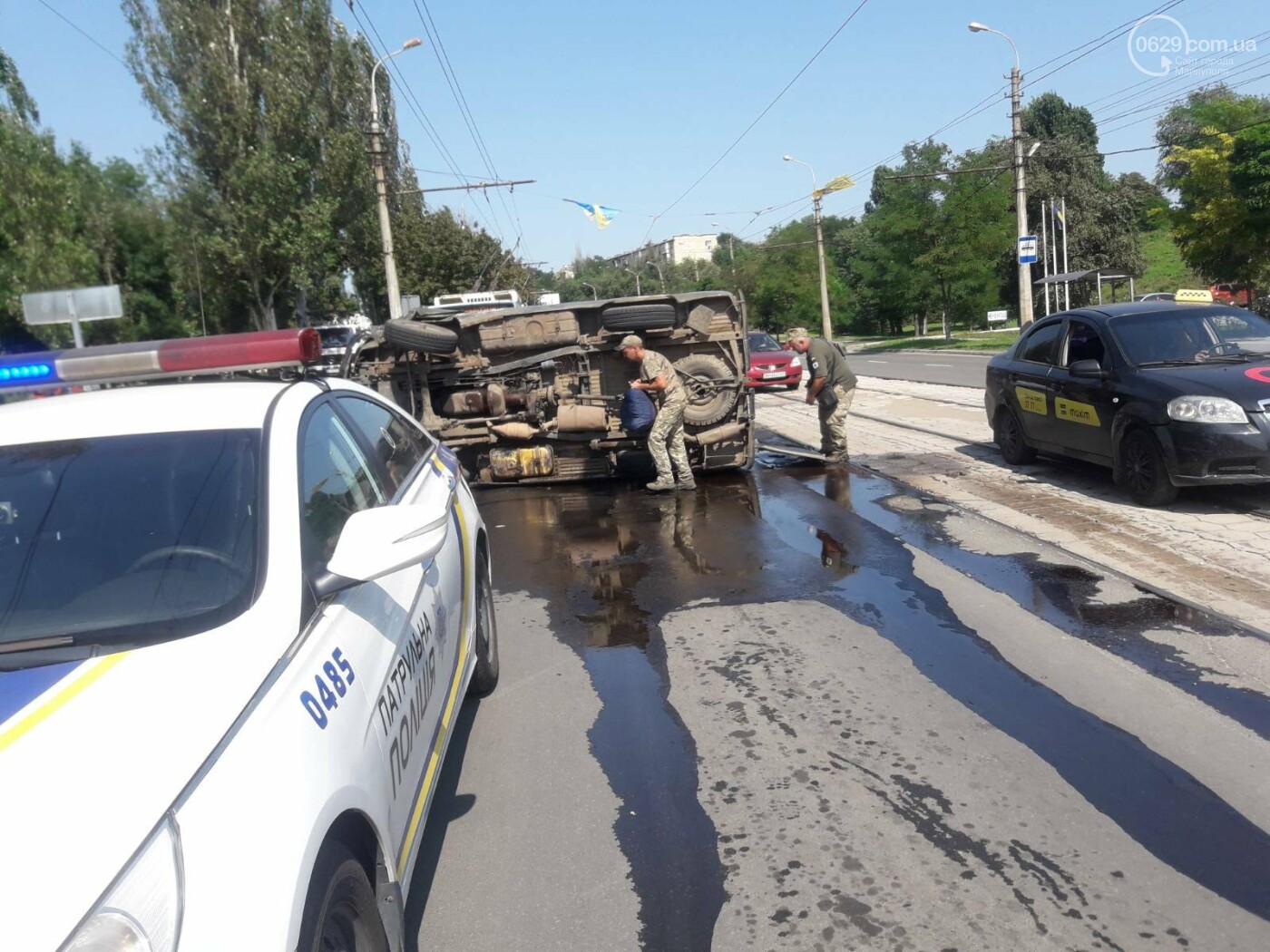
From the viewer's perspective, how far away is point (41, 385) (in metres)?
3.59

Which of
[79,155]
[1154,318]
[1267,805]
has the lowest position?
[1267,805]

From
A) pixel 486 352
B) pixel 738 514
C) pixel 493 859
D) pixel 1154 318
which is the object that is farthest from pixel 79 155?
pixel 493 859

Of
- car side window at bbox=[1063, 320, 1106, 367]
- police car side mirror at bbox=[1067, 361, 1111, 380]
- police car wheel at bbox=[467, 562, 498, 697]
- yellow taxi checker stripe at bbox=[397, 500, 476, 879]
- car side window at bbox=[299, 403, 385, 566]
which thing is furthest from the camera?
car side window at bbox=[1063, 320, 1106, 367]

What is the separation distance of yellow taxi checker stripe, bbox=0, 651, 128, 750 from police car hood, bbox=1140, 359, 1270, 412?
26.2 ft

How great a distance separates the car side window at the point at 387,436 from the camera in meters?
3.91

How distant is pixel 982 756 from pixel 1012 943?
48.7 inches

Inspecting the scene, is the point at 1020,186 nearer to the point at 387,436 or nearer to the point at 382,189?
the point at 382,189

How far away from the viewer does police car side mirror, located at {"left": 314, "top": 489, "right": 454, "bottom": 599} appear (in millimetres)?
2605

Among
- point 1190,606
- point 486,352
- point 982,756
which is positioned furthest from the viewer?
point 486,352

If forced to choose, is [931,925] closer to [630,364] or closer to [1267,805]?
[1267,805]

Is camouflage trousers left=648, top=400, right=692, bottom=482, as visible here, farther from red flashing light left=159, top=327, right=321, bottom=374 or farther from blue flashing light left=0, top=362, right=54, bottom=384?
blue flashing light left=0, top=362, right=54, bottom=384

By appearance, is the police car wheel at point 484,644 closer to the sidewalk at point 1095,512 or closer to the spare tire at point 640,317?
the sidewalk at point 1095,512

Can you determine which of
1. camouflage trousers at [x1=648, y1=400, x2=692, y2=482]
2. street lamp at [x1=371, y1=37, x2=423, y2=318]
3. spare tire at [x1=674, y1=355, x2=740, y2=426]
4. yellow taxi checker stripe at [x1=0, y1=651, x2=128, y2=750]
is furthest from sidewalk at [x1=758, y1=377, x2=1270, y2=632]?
street lamp at [x1=371, y1=37, x2=423, y2=318]

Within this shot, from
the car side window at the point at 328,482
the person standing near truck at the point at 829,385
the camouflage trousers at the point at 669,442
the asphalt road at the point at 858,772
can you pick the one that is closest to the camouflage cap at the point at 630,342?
the camouflage trousers at the point at 669,442
